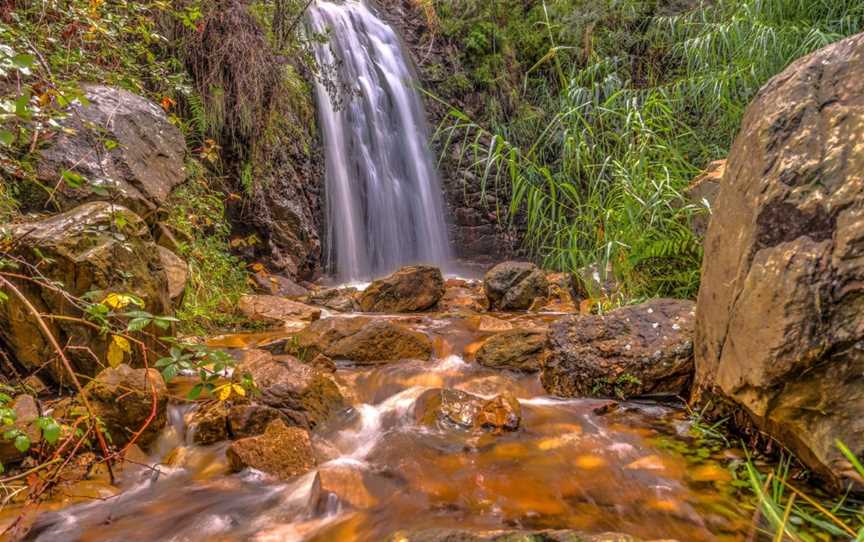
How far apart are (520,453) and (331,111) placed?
6944 millimetres

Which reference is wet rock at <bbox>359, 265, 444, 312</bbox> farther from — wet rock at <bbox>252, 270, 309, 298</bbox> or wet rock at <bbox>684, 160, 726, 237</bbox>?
wet rock at <bbox>684, 160, 726, 237</bbox>

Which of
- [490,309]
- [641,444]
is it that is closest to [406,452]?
[641,444]

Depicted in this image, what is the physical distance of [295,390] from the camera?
2.58 metres

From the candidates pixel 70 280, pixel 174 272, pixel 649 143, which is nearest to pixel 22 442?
pixel 70 280

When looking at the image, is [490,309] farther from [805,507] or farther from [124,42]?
[124,42]

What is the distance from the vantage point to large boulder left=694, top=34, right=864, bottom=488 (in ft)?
5.15

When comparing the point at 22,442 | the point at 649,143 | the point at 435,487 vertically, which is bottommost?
the point at 435,487

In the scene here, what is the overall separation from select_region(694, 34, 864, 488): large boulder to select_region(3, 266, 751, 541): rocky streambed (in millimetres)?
359

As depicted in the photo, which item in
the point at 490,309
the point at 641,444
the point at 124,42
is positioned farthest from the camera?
the point at 490,309

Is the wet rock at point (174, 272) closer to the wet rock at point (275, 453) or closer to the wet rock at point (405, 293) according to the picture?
the wet rock at point (275, 453)

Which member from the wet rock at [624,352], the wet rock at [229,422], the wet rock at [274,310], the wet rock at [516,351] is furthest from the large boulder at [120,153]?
the wet rock at [624,352]

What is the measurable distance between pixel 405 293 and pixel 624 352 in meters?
3.01

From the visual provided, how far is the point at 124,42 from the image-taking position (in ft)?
14.5

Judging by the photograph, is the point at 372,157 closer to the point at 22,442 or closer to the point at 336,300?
the point at 336,300
